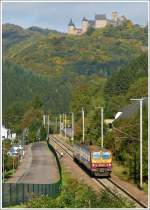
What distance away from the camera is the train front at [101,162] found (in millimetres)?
46562

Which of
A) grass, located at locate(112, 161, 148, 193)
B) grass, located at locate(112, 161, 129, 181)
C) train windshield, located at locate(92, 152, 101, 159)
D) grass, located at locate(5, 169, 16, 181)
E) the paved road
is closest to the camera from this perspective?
train windshield, located at locate(92, 152, 101, 159)

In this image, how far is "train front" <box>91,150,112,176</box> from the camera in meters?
46.6

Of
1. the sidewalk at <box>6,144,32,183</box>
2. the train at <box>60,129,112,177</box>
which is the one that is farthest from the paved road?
the train at <box>60,129,112,177</box>

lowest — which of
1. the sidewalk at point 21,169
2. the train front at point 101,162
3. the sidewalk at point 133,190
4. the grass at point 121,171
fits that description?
the sidewalk at point 21,169

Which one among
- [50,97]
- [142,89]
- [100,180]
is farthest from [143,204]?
[50,97]

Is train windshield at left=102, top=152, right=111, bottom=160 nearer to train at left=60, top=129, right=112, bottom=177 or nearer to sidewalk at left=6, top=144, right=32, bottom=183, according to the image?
Answer: train at left=60, top=129, right=112, bottom=177

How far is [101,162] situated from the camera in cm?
4688

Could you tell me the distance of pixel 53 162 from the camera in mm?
68750

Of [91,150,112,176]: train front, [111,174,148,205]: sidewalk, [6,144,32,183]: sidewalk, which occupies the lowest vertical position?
[6,144,32,183]: sidewalk

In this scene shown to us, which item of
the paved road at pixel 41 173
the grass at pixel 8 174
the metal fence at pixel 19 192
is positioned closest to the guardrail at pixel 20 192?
the metal fence at pixel 19 192

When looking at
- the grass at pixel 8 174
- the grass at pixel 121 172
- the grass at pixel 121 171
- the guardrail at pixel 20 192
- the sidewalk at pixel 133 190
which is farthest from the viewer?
the grass at pixel 8 174

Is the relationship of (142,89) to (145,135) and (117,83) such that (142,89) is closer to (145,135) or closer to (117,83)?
(117,83)

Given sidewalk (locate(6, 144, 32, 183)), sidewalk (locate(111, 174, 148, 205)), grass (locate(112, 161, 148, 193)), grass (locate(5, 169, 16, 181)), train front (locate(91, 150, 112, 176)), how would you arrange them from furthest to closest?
1. grass (locate(5, 169, 16, 181))
2. sidewalk (locate(6, 144, 32, 183))
3. grass (locate(112, 161, 148, 193))
4. train front (locate(91, 150, 112, 176))
5. sidewalk (locate(111, 174, 148, 205))

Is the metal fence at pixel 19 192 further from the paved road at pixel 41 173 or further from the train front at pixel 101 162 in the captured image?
the train front at pixel 101 162
